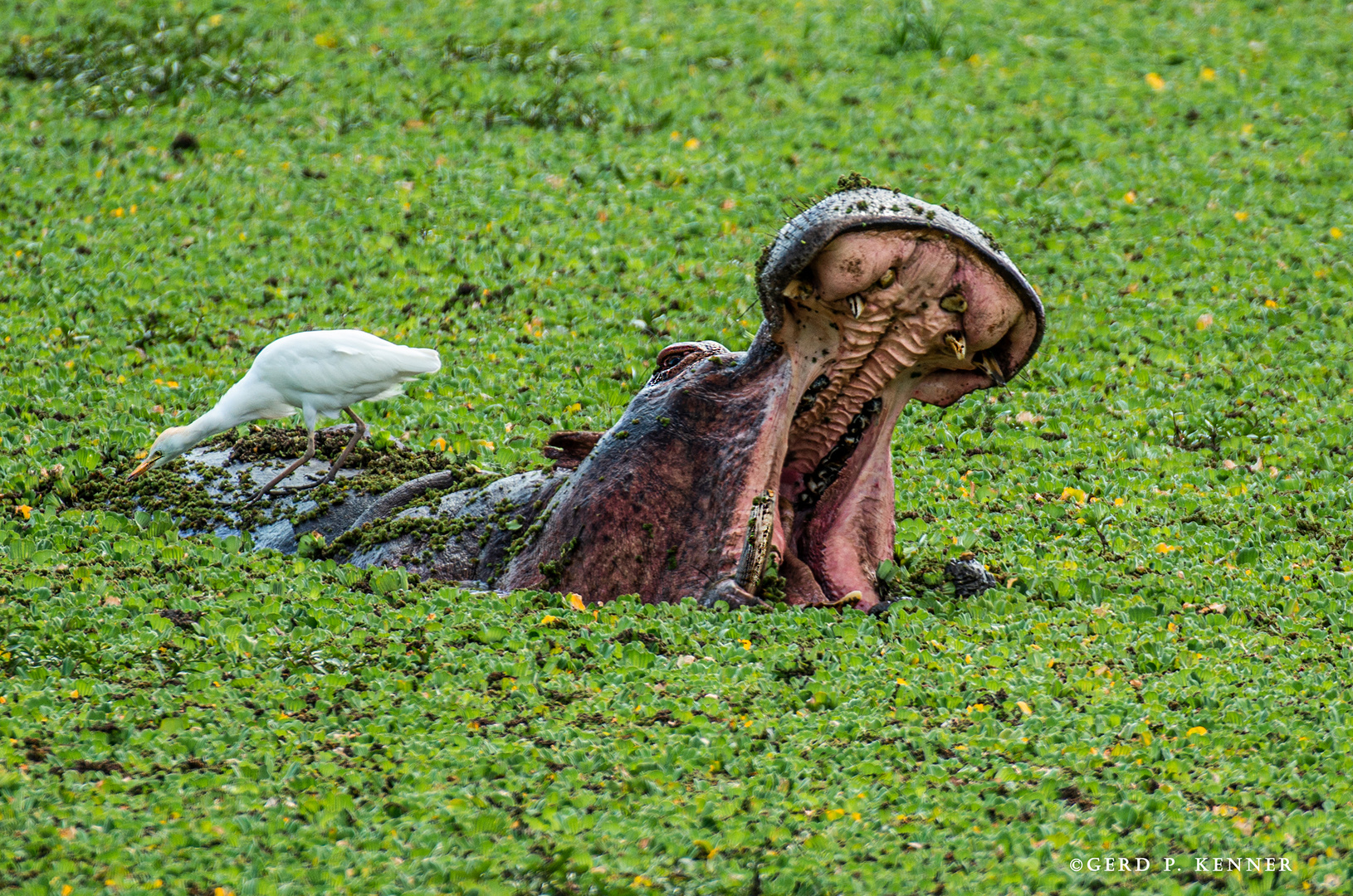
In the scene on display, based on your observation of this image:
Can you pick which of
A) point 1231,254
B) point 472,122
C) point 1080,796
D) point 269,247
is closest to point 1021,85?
point 1231,254

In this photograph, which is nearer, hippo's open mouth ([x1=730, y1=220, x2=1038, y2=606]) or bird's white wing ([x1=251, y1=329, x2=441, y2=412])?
hippo's open mouth ([x1=730, y1=220, x2=1038, y2=606])

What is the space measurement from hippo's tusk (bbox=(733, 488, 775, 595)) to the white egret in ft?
7.46

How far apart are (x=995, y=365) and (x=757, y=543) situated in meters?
0.99

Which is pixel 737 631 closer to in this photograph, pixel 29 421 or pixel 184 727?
pixel 184 727

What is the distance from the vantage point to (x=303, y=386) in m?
6.44

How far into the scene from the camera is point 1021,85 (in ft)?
41.0

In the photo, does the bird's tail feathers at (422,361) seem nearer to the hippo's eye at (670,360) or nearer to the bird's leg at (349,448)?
the bird's leg at (349,448)

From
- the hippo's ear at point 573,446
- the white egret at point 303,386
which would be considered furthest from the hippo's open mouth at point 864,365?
the white egret at point 303,386

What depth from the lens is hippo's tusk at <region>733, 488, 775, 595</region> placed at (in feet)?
15.3

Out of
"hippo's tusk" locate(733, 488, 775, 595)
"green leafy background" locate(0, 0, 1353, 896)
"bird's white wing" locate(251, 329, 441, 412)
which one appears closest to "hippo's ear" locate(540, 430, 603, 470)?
"green leafy background" locate(0, 0, 1353, 896)

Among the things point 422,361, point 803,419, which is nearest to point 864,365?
point 803,419

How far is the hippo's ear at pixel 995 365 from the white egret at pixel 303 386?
266 centimetres

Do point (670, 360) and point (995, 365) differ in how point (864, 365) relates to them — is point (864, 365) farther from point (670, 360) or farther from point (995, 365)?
point (670, 360)

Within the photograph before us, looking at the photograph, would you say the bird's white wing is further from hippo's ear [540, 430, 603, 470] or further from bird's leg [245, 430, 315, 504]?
hippo's ear [540, 430, 603, 470]
